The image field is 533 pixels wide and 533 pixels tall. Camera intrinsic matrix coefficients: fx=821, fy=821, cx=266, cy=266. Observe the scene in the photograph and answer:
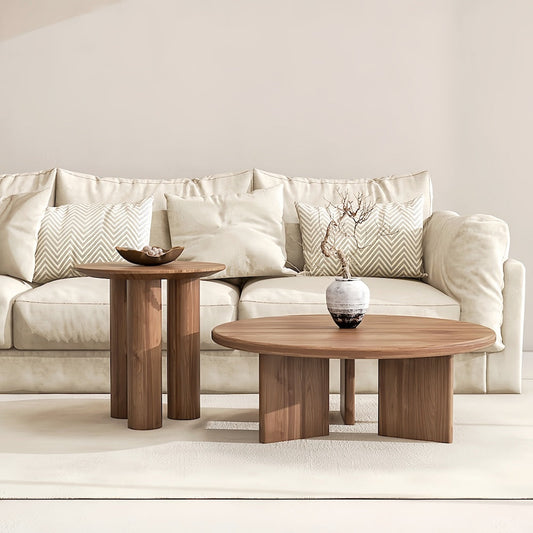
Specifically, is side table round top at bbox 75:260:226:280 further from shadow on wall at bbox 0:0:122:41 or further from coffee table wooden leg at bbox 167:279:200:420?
shadow on wall at bbox 0:0:122:41

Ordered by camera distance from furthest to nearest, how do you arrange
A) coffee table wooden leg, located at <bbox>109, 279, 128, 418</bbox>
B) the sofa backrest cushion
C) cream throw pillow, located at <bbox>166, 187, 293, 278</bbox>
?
1. the sofa backrest cushion
2. cream throw pillow, located at <bbox>166, 187, 293, 278</bbox>
3. coffee table wooden leg, located at <bbox>109, 279, 128, 418</bbox>

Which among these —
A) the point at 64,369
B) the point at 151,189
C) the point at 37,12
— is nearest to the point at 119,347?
the point at 64,369

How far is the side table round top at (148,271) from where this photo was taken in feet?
8.85

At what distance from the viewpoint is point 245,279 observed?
3.90m

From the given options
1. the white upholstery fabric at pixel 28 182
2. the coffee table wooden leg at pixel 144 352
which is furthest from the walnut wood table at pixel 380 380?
the white upholstery fabric at pixel 28 182

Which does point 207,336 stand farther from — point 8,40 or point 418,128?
point 8,40

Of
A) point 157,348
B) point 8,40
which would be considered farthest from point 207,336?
point 8,40

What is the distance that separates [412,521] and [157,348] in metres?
1.14

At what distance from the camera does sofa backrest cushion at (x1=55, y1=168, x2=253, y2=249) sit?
Answer: 401 cm

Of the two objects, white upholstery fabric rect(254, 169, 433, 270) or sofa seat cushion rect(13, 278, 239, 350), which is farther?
white upholstery fabric rect(254, 169, 433, 270)

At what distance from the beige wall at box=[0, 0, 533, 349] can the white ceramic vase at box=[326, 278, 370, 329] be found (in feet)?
6.17

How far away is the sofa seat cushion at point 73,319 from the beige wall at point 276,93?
1349mm

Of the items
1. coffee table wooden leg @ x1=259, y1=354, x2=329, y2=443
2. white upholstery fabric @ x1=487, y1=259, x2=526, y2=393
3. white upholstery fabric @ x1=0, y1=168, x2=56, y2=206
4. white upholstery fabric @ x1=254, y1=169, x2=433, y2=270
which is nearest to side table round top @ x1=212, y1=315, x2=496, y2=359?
coffee table wooden leg @ x1=259, y1=354, x2=329, y2=443

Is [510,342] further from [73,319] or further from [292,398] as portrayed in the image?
[73,319]
